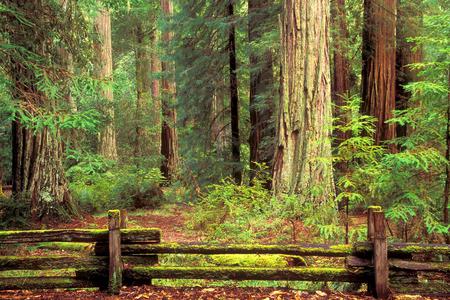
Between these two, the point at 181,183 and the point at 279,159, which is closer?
the point at 279,159

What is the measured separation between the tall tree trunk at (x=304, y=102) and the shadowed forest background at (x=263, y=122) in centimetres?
3

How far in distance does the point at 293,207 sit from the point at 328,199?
88cm

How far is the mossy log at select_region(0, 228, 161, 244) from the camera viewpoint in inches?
235

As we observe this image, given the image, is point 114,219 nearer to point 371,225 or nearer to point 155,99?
point 371,225

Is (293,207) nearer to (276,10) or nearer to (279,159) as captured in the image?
(279,159)

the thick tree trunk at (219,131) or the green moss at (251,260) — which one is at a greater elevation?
the thick tree trunk at (219,131)

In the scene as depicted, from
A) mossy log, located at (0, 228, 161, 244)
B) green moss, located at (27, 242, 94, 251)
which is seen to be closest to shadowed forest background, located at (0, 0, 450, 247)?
green moss, located at (27, 242, 94, 251)

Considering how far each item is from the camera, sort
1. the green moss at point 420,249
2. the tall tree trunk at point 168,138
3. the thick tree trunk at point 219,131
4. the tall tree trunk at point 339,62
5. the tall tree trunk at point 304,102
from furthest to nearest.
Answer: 1. the tall tree trunk at point 168,138
2. the thick tree trunk at point 219,131
3. the tall tree trunk at point 339,62
4. the tall tree trunk at point 304,102
5. the green moss at point 420,249

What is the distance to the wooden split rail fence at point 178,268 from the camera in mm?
5711

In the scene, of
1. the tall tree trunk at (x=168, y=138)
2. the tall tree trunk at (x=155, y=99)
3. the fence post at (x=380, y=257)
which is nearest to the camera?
the fence post at (x=380, y=257)

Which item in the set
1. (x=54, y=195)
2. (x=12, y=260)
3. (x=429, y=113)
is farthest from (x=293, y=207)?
(x=54, y=195)

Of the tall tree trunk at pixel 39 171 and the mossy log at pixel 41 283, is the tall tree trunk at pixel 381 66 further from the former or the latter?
the mossy log at pixel 41 283

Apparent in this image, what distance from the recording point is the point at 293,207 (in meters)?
9.34

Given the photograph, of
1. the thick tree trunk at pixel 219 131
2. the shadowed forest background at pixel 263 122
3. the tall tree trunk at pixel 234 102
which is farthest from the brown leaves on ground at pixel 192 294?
the thick tree trunk at pixel 219 131
